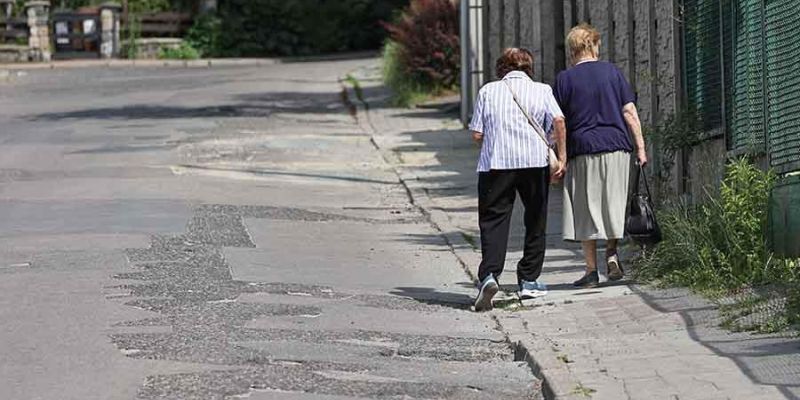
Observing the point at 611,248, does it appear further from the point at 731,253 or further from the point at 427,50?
the point at 427,50

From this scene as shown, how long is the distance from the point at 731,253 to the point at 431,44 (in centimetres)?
1883

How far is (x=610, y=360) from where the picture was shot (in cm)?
808

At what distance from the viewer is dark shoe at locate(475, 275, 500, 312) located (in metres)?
10.0

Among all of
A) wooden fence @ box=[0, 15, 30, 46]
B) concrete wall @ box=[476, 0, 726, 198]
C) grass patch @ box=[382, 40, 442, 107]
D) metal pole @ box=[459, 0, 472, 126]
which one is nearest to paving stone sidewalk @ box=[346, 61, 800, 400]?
concrete wall @ box=[476, 0, 726, 198]

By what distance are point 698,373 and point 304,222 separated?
7.47 meters

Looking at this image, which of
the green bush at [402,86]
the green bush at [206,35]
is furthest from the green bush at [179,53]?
the green bush at [402,86]

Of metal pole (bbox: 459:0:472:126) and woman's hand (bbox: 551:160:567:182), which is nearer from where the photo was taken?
woman's hand (bbox: 551:160:567:182)

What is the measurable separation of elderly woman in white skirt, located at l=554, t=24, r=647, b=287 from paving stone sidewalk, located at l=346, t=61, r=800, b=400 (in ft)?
1.45

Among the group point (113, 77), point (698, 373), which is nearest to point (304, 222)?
point (698, 373)

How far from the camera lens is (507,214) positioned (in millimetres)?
10297

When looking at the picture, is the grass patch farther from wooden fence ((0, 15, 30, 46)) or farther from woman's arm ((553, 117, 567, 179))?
Result: woman's arm ((553, 117, 567, 179))

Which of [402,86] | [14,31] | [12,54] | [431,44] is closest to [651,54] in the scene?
[431,44]

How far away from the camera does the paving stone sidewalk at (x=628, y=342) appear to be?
287 inches

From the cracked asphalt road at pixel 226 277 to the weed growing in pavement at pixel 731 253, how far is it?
51.6 inches
